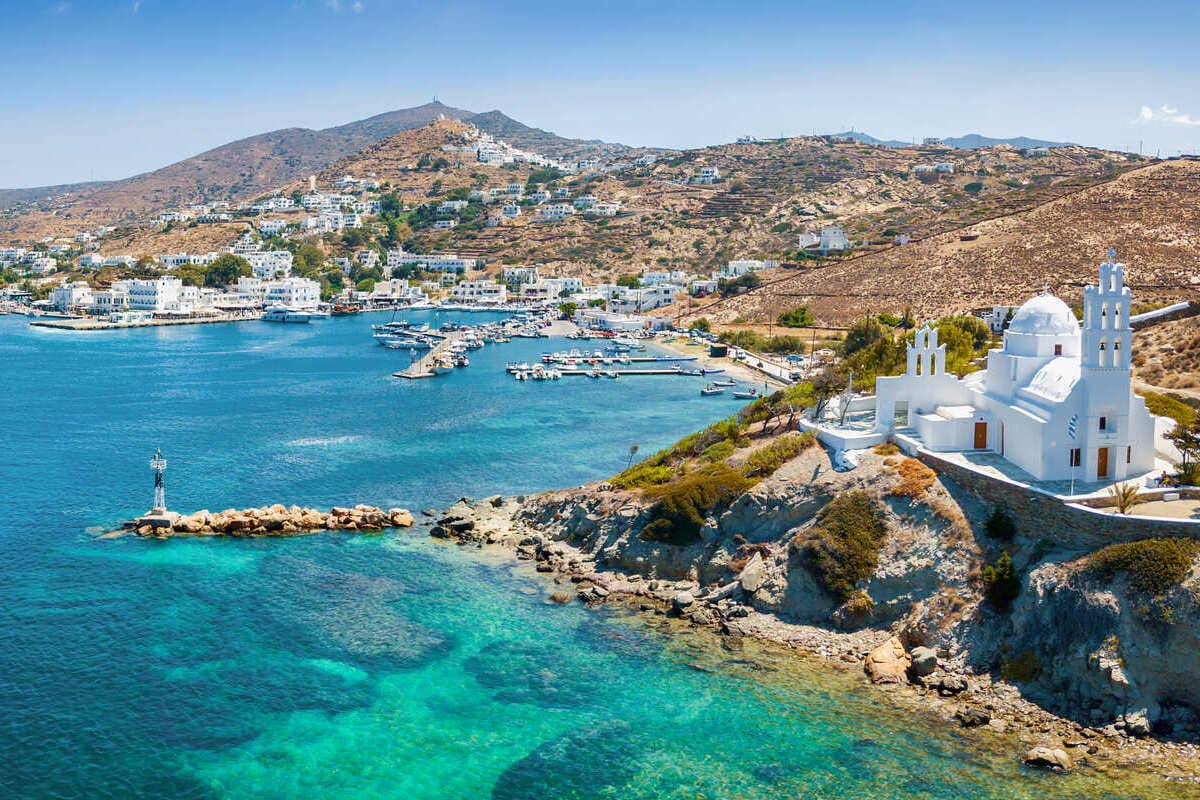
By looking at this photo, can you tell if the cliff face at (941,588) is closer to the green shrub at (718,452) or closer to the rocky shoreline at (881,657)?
the rocky shoreline at (881,657)

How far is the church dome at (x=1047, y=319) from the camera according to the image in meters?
31.4

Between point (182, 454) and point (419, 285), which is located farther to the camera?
point (419, 285)

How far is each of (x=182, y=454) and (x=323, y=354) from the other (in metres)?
47.5

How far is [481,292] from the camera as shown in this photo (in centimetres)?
14562

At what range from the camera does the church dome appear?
103 feet

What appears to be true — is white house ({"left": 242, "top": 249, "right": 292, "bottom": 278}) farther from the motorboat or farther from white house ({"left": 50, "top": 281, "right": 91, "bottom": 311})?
white house ({"left": 50, "top": 281, "right": 91, "bottom": 311})

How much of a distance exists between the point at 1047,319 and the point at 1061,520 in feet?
25.8

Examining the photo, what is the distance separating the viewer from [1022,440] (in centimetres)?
2994

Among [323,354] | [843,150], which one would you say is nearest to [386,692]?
[323,354]

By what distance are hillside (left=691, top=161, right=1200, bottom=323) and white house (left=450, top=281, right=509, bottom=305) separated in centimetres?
4570

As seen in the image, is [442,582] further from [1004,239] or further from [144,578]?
[1004,239]

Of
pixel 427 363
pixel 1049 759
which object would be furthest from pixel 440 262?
pixel 1049 759

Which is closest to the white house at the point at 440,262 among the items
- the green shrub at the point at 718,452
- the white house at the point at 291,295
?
the white house at the point at 291,295

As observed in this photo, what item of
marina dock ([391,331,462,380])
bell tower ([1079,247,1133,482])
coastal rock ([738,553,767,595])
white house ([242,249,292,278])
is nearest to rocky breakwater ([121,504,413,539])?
coastal rock ([738,553,767,595])
